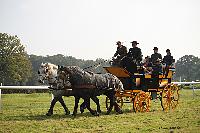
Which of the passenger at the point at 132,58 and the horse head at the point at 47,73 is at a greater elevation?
the passenger at the point at 132,58

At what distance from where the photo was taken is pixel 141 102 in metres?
14.0

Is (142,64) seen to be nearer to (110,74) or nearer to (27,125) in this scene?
(110,74)

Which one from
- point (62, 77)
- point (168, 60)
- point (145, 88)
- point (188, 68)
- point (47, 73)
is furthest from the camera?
point (188, 68)

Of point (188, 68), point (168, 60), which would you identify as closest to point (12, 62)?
point (168, 60)

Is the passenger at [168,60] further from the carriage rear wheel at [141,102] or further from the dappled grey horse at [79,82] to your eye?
the dappled grey horse at [79,82]

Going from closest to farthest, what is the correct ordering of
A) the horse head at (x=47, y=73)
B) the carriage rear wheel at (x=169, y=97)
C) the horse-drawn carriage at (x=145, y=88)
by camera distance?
the horse head at (x=47, y=73)
the horse-drawn carriage at (x=145, y=88)
the carriage rear wheel at (x=169, y=97)

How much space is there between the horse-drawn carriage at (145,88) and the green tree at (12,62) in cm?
4947

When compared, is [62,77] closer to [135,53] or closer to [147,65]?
[135,53]

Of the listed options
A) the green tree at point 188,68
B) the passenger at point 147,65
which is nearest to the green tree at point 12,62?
the passenger at point 147,65

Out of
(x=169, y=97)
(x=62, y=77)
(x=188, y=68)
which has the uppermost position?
(x=188, y=68)

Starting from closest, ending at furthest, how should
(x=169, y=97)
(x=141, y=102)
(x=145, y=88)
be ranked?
(x=141, y=102) → (x=145, y=88) → (x=169, y=97)

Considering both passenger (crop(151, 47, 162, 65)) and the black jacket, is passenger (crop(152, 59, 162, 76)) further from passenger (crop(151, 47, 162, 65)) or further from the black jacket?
the black jacket

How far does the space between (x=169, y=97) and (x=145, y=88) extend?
135 centimetres

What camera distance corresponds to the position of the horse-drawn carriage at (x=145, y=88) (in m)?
14.1
